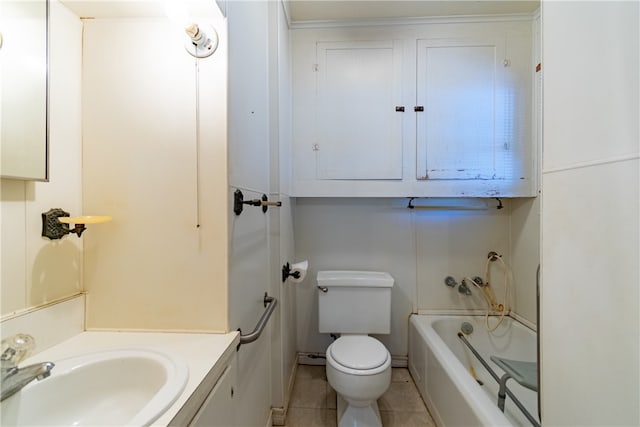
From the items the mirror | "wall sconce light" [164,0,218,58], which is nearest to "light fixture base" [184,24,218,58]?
"wall sconce light" [164,0,218,58]

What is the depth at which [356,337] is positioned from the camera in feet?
5.58

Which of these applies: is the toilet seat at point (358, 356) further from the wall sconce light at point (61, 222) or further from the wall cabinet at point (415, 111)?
the wall sconce light at point (61, 222)

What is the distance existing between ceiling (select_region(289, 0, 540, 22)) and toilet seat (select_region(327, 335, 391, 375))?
2.21 m

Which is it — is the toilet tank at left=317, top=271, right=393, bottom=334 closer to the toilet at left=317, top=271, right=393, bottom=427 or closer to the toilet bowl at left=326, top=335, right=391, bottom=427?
the toilet at left=317, top=271, right=393, bottom=427

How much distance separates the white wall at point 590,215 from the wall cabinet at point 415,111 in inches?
48.9

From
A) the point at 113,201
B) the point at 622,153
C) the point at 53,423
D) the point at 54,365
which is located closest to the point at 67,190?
the point at 113,201

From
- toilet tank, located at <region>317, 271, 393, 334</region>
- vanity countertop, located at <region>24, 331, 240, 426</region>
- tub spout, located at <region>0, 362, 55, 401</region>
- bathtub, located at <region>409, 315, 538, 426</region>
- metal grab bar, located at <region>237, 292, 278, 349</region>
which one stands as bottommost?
bathtub, located at <region>409, 315, 538, 426</region>

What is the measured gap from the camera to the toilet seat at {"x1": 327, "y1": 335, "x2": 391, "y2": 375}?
1.40 metres

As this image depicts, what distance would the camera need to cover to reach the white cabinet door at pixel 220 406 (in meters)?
0.67

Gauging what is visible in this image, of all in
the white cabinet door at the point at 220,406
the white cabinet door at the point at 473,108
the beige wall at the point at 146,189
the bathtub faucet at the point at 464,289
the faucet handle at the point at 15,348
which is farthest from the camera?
the bathtub faucet at the point at 464,289

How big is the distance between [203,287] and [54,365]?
39cm

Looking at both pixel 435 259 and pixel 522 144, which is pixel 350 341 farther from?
pixel 522 144

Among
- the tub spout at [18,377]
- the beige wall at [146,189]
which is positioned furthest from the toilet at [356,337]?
the tub spout at [18,377]

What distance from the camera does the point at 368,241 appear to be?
82.6 inches
